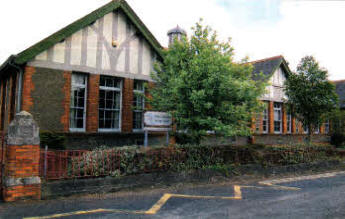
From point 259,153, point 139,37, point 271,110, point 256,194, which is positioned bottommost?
point 256,194

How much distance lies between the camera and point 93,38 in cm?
1305

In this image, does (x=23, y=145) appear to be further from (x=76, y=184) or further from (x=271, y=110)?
(x=271, y=110)

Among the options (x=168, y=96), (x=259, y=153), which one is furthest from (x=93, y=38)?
(x=259, y=153)

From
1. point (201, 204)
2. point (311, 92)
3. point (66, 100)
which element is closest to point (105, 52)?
point (66, 100)

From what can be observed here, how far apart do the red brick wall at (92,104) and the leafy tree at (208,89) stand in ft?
10.1

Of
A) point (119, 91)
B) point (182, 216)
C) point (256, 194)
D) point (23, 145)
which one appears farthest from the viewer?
point (119, 91)

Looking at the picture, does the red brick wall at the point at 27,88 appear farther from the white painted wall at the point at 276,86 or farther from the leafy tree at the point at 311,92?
the white painted wall at the point at 276,86

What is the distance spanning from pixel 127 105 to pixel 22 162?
7362mm

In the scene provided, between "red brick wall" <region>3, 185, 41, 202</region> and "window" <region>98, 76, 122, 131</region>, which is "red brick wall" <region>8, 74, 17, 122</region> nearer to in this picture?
"window" <region>98, 76, 122, 131</region>

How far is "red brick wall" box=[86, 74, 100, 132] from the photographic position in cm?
1289

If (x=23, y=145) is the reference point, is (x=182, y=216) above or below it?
below

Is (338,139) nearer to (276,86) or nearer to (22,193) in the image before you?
(276,86)

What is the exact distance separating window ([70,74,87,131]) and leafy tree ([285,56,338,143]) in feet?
37.3

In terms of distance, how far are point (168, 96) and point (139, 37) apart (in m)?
4.38
